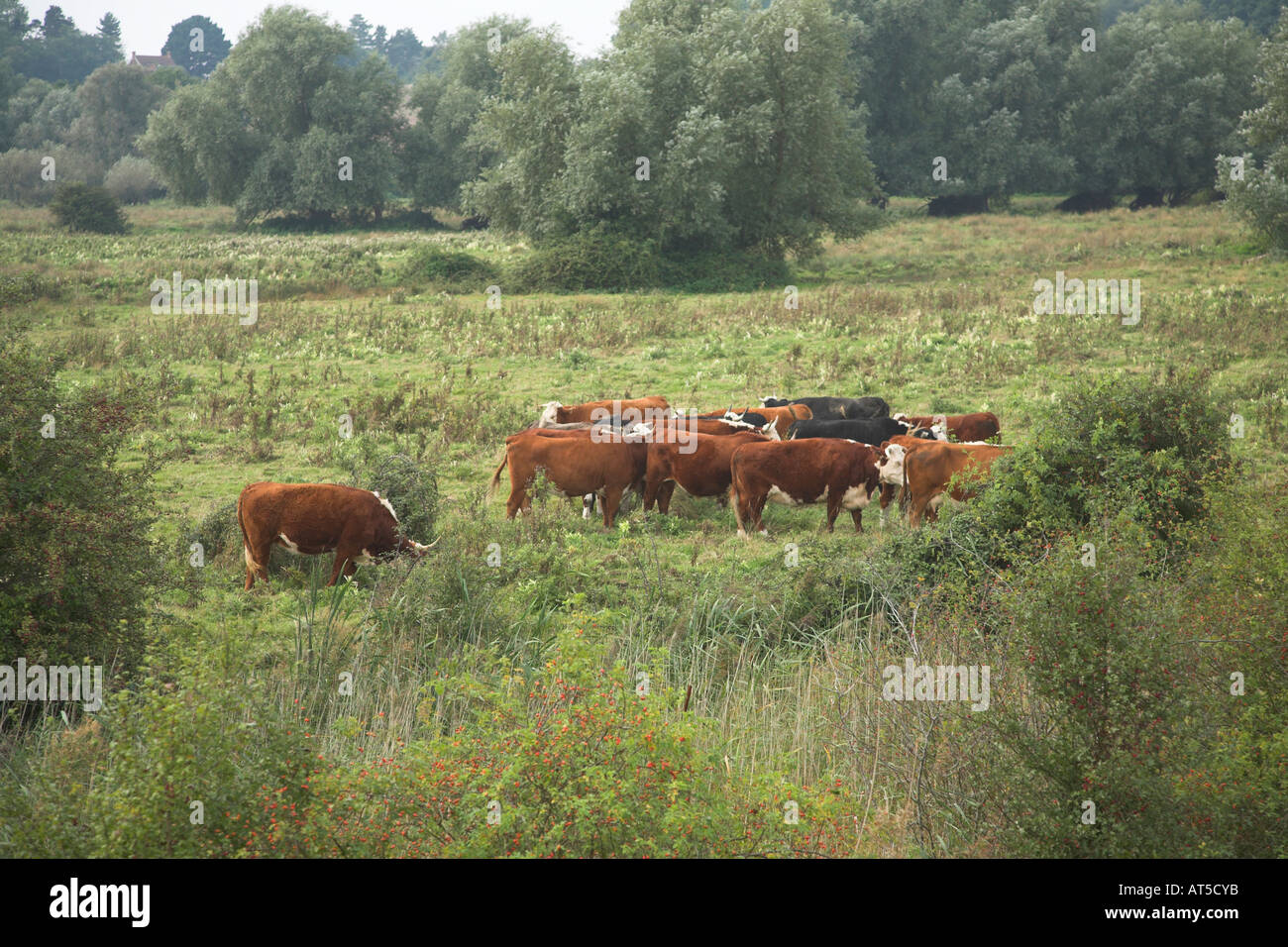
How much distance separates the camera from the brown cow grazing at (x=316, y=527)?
31.9ft

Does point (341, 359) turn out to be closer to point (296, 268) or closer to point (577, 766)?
point (296, 268)

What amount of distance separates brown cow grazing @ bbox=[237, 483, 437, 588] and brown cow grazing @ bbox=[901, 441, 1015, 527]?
5.33m

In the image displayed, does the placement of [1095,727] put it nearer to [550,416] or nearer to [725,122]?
[550,416]

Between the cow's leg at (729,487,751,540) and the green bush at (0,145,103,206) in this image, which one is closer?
the cow's leg at (729,487,751,540)

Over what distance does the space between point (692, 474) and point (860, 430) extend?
9.35ft

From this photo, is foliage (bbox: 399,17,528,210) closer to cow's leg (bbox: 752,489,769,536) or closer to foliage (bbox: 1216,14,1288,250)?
foliage (bbox: 1216,14,1288,250)

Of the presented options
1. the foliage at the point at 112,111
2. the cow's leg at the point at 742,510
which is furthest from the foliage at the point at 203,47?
the cow's leg at the point at 742,510

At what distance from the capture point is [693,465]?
12453 mm

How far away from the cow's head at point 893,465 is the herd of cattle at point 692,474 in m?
0.01

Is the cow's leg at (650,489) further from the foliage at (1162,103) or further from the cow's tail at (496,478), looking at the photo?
the foliage at (1162,103)

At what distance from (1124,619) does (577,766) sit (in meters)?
2.60

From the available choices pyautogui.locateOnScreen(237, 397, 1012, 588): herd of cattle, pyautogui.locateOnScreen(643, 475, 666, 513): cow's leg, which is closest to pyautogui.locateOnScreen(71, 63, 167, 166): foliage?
pyautogui.locateOnScreen(237, 397, 1012, 588): herd of cattle

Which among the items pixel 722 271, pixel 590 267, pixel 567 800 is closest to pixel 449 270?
pixel 590 267

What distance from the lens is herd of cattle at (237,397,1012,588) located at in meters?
9.80
